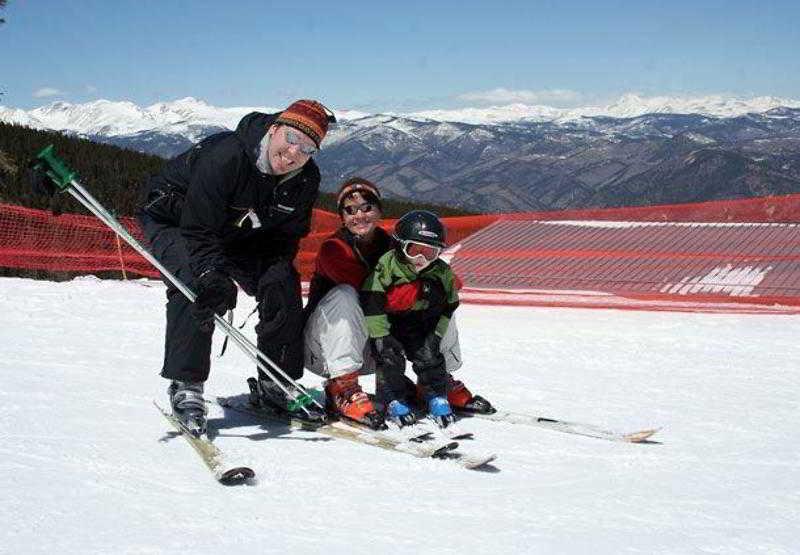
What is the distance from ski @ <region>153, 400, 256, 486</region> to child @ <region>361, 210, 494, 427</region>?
3.21ft

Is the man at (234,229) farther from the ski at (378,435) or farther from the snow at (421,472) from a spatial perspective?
the snow at (421,472)

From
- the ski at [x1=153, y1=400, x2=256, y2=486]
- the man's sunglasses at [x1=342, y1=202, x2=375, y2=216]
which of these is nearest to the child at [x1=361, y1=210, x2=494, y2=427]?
the man's sunglasses at [x1=342, y1=202, x2=375, y2=216]

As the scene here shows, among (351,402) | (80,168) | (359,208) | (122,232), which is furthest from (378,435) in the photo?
(80,168)

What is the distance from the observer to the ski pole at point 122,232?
3.45m

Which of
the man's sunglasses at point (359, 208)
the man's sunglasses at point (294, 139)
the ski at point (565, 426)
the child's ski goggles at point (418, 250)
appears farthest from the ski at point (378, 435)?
the man's sunglasses at point (294, 139)

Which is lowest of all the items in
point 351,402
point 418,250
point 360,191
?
point 351,402

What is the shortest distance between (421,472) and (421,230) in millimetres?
1185

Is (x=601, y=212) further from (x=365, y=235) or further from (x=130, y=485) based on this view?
(x=130, y=485)

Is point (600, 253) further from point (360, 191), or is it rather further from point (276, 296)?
point (276, 296)

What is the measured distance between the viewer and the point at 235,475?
2893 mm

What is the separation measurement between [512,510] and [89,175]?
658 inches

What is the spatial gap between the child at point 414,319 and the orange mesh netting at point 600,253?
5337 millimetres

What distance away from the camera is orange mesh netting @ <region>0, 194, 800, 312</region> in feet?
31.8

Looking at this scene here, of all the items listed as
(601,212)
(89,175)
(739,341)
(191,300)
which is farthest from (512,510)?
(89,175)
